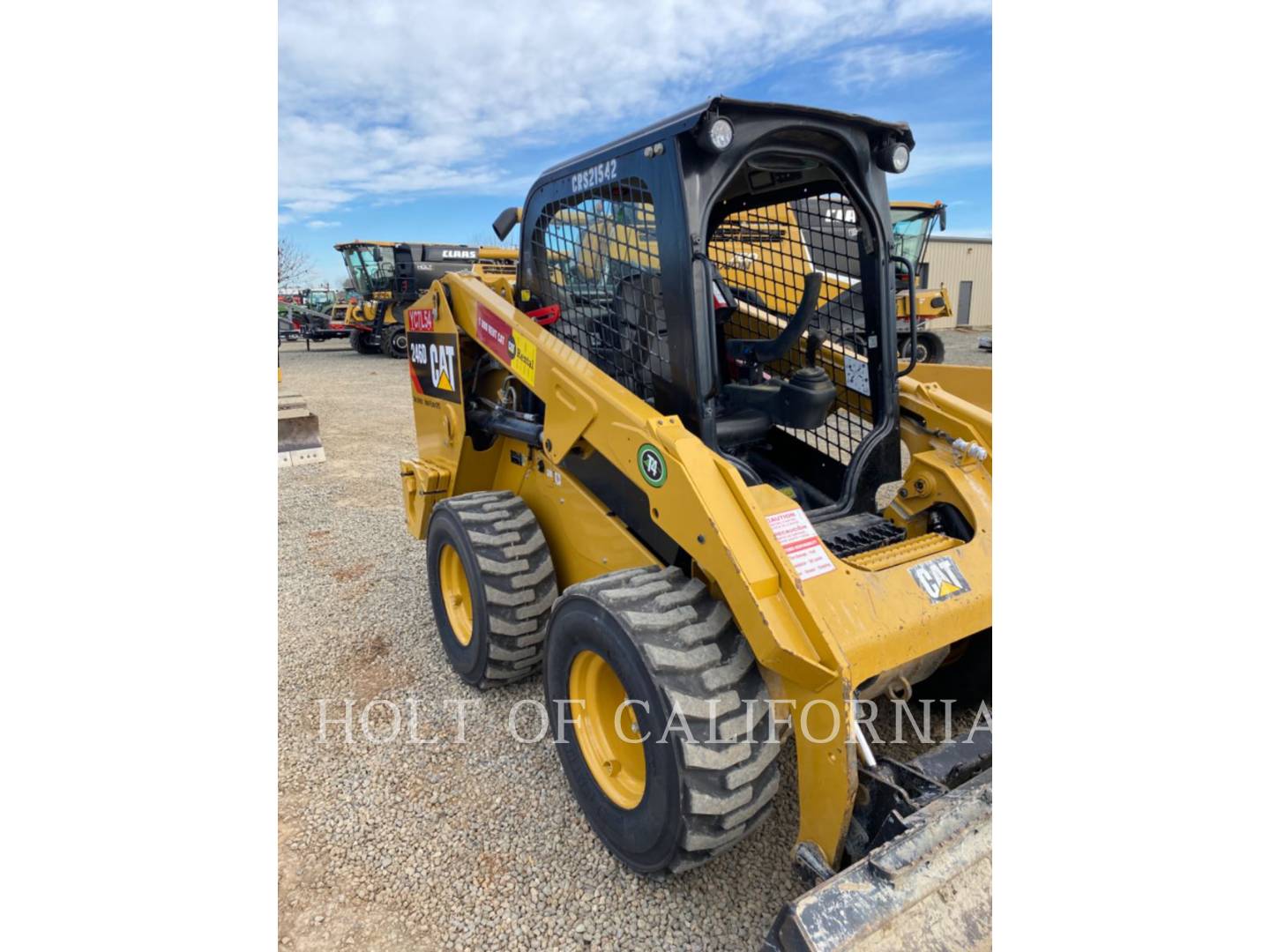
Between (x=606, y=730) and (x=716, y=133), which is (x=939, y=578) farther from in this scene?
(x=716, y=133)

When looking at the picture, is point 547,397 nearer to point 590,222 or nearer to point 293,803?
point 590,222

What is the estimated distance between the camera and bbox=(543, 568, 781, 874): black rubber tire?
6.64ft

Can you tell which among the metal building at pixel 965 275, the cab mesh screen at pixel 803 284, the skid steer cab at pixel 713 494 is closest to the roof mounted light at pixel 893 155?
the skid steer cab at pixel 713 494

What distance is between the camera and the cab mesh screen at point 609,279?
8.85 feet

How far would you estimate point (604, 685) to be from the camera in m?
2.56

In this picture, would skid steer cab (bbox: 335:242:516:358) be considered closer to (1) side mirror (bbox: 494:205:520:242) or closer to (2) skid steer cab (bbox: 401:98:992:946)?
(1) side mirror (bbox: 494:205:520:242)

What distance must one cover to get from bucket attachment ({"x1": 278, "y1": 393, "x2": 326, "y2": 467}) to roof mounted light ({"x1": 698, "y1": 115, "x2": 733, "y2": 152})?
6.97m

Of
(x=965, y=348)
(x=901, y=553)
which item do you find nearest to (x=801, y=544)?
(x=901, y=553)

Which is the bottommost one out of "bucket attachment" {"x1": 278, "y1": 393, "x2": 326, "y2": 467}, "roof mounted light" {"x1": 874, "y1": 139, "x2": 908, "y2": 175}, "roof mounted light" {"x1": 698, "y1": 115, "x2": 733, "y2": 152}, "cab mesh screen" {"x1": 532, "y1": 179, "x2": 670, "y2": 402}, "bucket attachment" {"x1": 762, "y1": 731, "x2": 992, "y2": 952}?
"bucket attachment" {"x1": 762, "y1": 731, "x2": 992, "y2": 952}

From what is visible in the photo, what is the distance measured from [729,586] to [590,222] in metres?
1.64

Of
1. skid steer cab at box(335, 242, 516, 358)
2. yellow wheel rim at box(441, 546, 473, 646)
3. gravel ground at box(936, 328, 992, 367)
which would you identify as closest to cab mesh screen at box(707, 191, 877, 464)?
yellow wheel rim at box(441, 546, 473, 646)

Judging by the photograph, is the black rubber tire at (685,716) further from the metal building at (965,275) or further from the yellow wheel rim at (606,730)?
the metal building at (965,275)

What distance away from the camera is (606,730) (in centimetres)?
256

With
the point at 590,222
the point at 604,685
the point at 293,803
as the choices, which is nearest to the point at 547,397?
the point at 590,222
